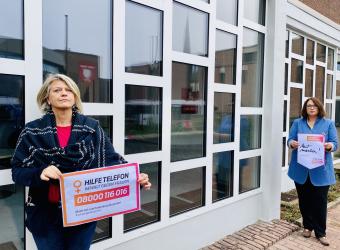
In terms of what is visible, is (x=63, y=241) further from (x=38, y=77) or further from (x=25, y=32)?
(x=25, y=32)

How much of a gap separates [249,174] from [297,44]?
10.9 ft

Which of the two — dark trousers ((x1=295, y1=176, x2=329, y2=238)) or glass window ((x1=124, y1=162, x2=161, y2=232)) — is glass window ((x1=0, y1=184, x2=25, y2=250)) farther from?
dark trousers ((x1=295, y1=176, x2=329, y2=238))

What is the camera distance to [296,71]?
650 cm

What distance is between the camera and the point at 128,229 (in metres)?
3.05

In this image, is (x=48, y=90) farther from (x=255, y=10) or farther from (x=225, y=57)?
(x=255, y=10)

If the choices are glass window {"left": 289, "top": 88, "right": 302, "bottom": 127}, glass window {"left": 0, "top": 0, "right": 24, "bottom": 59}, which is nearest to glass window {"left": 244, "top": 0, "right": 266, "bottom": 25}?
glass window {"left": 289, "top": 88, "right": 302, "bottom": 127}

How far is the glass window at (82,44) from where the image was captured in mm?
2430

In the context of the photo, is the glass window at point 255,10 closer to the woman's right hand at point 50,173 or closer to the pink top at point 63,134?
the pink top at point 63,134

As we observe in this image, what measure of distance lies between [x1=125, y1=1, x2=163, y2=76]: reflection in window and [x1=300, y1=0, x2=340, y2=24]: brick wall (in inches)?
190

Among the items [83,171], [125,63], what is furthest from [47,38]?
[83,171]

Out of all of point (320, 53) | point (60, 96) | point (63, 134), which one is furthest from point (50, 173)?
point (320, 53)

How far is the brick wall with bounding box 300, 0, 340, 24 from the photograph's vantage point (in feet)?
23.5

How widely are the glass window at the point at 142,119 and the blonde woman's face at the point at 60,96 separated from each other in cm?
93

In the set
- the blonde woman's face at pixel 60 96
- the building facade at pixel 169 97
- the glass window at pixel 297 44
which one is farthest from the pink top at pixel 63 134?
the glass window at pixel 297 44
